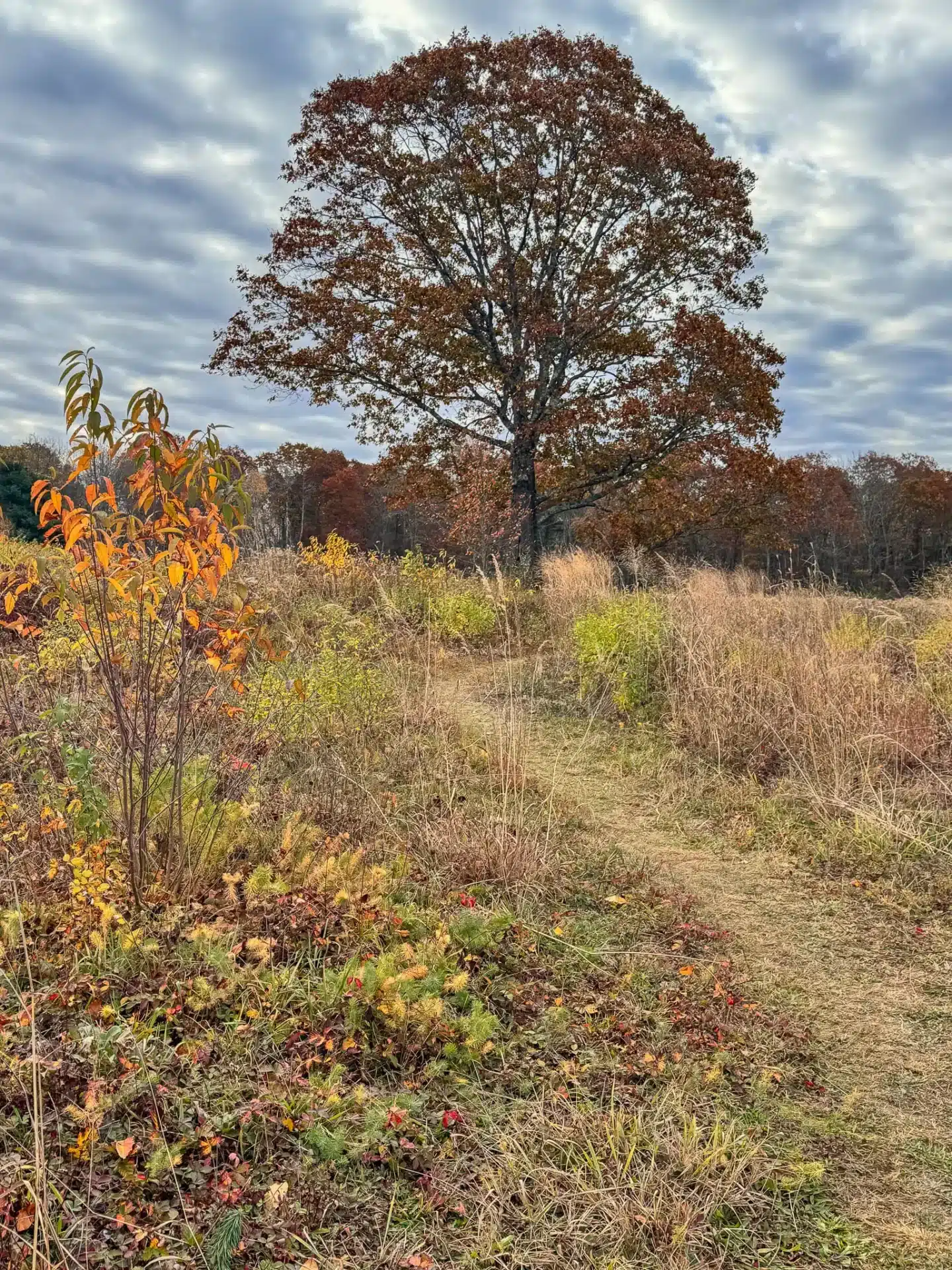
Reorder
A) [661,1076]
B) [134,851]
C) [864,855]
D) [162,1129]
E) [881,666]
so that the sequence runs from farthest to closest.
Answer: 1. [881,666]
2. [864,855]
3. [134,851]
4. [661,1076]
5. [162,1129]

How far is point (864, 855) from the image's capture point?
397 cm

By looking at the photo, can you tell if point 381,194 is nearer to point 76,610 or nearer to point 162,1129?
point 76,610

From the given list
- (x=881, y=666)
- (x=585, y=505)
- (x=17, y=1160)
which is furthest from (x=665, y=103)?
(x=17, y=1160)

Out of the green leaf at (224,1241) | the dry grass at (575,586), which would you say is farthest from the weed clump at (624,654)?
the green leaf at (224,1241)

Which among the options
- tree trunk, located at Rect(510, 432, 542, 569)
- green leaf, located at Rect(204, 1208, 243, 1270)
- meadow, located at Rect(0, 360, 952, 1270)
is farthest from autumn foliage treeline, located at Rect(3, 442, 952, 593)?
green leaf, located at Rect(204, 1208, 243, 1270)

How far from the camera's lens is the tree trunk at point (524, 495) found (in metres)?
13.2

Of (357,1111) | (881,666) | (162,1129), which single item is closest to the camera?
(162,1129)

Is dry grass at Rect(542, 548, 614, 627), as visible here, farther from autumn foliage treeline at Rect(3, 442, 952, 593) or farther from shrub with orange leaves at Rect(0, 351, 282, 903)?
shrub with orange leaves at Rect(0, 351, 282, 903)

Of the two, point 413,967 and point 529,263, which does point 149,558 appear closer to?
point 413,967

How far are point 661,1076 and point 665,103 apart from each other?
14448mm

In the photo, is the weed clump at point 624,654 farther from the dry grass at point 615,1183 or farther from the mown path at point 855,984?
the dry grass at point 615,1183

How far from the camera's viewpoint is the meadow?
184 centimetres

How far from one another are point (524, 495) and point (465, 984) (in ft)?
36.9

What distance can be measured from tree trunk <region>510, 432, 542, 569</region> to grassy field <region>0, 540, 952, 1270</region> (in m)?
8.21
